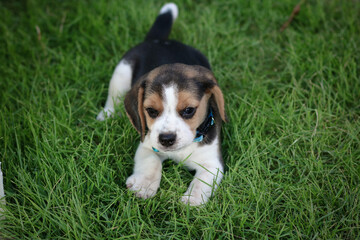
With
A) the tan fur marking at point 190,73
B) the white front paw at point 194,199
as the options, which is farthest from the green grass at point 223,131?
the tan fur marking at point 190,73

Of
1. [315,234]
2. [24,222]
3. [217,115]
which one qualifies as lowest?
[24,222]

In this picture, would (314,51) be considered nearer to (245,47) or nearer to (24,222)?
(245,47)

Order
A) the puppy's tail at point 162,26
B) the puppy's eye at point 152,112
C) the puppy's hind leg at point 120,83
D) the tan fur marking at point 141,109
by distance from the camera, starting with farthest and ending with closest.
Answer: the puppy's tail at point 162,26, the puppy's hind leg at point 120,83, the tan fur marking at point 141,109, the puppy's eye at point 152,112

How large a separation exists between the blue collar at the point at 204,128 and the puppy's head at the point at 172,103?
0.30ft

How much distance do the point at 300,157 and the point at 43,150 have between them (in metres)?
2.61

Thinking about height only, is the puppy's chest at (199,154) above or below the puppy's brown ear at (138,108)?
below

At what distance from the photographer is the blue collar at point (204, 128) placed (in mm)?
3865

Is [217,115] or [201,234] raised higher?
[217,115]

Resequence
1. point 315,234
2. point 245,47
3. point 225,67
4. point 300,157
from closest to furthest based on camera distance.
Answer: point 315,234 < point 300,157 < point 225,67 < point 245,47

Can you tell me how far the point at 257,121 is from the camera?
4.39 metres

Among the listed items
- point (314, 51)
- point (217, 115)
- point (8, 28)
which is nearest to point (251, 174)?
point (217, 115)

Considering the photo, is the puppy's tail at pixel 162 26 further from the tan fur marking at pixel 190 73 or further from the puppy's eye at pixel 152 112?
the puppy's eye at pixel 152 112

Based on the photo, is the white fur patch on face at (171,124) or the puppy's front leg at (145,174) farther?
the puppy's front leg at (145,174)

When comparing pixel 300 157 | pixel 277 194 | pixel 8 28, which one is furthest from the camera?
pixel 8 28
